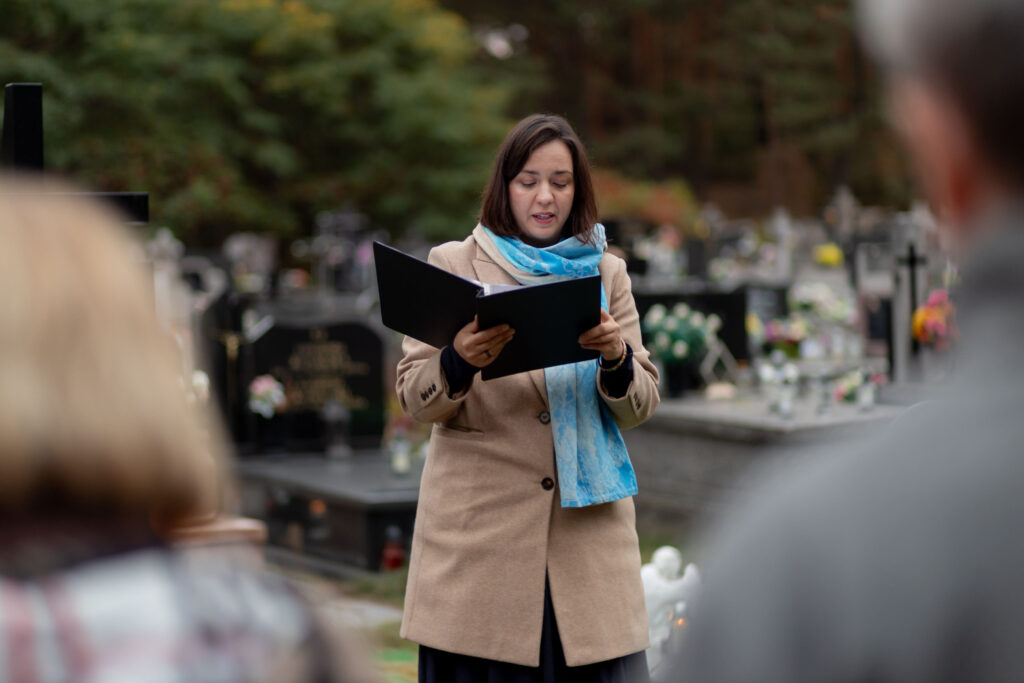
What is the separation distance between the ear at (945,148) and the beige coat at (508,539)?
1.95m

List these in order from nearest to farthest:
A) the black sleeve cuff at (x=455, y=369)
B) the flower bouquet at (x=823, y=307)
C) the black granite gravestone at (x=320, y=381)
A: the black sleeve cuff at (x=455, y=369) → the black granite gravestone at (x=320, y=381) → the flower bouquet at (x=823, y=307)

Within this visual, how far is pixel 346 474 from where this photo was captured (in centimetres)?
813

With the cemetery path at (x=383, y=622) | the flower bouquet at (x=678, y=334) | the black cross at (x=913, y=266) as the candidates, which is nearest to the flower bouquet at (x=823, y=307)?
the black cross at (x=913, y=266)

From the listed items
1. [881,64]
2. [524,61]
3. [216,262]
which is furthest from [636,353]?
[524,61]

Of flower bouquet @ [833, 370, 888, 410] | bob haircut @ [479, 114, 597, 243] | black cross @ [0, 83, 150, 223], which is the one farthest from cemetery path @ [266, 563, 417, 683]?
flower bouquet @ [833, 370, 888, 410]

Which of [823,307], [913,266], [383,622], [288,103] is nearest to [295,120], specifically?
[288,103]

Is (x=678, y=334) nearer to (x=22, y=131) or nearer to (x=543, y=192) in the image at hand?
(x=543, y=192)

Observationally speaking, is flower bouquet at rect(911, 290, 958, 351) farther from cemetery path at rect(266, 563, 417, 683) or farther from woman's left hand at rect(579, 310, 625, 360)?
woman's left hand at rect(579, 310, 625, 360)

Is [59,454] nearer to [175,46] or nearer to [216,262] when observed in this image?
[216,262]

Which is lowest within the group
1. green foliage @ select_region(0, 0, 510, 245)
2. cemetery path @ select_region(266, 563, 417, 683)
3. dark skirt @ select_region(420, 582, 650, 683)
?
cemetery path @ select_region(266, 563, 417, 683)

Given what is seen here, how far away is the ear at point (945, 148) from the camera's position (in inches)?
38.4

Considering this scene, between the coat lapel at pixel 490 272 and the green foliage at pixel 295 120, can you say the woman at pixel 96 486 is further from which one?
the green foliage at pixel 295 120

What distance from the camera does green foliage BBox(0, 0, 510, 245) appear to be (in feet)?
67.7

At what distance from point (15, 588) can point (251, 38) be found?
23.0 metres
